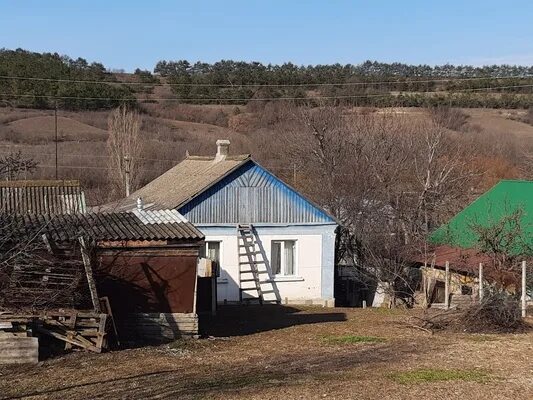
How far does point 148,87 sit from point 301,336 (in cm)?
8459

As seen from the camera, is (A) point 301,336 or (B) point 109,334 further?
(A) point 301,336

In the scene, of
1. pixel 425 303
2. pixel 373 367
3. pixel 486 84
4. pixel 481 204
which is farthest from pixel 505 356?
pixel 486 84

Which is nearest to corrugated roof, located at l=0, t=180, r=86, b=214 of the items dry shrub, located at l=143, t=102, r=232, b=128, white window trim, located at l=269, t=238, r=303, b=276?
white window trim, located at l=269, t=238, r=303, b=276

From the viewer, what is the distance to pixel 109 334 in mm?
15188

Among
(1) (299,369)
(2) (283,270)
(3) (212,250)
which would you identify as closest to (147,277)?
(1) (299,369)

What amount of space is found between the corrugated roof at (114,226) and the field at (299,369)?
2.40m

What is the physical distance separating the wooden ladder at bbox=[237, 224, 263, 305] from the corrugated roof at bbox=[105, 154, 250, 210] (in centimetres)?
200

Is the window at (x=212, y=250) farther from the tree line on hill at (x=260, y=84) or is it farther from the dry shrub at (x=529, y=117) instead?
the dry shrub at (x=529, y=117)

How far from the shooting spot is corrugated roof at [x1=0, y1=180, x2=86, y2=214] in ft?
93.8

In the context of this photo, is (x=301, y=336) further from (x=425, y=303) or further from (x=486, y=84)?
(x=486, y=84)

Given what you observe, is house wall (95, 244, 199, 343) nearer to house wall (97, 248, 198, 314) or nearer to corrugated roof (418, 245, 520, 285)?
house wall (97, 248, 198, 314)

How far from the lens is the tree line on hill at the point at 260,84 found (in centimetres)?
7712

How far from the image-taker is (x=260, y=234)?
26406 millimetres

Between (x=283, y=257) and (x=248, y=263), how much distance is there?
5.05 ft
